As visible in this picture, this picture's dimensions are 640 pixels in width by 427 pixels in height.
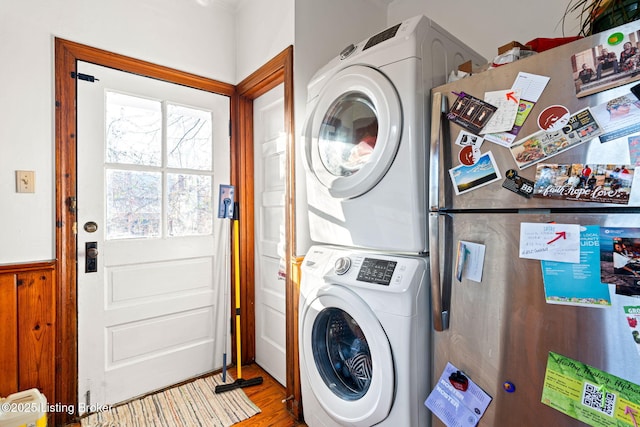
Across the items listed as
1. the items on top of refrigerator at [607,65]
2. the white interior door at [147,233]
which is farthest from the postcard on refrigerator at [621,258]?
the white interior door at [147,233]

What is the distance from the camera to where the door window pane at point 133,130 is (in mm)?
1934

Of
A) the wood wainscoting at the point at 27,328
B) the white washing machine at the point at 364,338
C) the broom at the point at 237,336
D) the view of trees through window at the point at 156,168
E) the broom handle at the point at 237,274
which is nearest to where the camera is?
the white washing machine at the point at 364,338

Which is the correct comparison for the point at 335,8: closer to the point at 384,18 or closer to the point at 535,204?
the point at 384,18

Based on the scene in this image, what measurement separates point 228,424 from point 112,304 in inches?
39.4

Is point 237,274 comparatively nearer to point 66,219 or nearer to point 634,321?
point 66,219

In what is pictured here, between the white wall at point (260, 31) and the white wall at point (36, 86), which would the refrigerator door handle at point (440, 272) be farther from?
the white wall at point (36, 86)

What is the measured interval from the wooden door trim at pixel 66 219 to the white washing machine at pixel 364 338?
1340 millimetres

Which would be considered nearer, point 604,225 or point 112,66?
point 604,225

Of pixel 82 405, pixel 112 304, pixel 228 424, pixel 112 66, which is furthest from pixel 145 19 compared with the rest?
pixel 228 424

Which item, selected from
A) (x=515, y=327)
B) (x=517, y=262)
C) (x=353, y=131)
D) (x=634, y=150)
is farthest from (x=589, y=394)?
(x=353, y=131)

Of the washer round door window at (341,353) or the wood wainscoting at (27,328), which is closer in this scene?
the washer round door window at (341,353)

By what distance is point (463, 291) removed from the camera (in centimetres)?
108

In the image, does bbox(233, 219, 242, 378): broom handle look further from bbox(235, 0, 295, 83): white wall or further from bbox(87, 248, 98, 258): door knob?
bbox(235, 0, 295, 83): white wall

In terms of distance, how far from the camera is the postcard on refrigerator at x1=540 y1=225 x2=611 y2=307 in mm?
808
